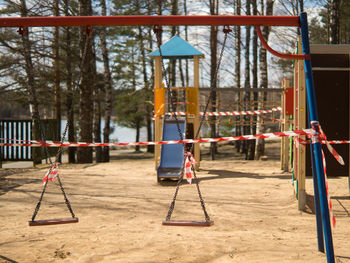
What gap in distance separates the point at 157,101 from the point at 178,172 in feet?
7.65

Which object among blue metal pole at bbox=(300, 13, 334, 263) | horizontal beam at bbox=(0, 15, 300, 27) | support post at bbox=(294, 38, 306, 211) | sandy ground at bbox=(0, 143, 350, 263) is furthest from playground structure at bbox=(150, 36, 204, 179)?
blue metal pole at bbox=(300, 13, 334, 263)

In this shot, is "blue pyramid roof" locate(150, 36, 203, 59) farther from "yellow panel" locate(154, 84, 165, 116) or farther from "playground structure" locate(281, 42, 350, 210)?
"playground structure" locate(281, 42, 350, 210)

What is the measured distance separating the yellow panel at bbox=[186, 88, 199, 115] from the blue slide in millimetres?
412

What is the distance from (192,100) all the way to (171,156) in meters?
1.75

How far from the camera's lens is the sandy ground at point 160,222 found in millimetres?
3957

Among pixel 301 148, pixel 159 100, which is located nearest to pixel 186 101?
pixel 159 100

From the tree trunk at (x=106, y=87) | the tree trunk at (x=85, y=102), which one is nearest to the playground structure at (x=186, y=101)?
the tree trunk at (x=85, y=102)

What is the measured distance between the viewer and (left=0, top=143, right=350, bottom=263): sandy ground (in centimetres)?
396

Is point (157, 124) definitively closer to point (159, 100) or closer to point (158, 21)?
point (159, 100)

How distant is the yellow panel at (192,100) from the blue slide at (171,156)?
41cm

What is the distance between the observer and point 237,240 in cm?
441

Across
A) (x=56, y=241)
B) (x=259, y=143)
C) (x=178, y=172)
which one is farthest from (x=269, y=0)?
(x=56, y=241)

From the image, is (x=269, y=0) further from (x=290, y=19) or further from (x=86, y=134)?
(x=290, y=19)

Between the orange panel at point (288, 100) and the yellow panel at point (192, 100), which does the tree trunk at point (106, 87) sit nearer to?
the yellow panel at point (192, 100)
